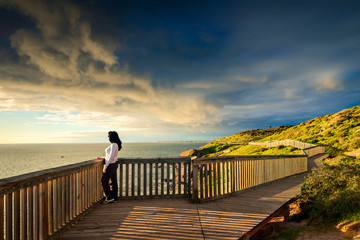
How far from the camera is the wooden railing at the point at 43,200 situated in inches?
105

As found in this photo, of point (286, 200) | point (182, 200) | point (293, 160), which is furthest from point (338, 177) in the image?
point (293, 160)

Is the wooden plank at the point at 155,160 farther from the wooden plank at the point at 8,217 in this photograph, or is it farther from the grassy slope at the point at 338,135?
the grassy slope at the point at 338,135

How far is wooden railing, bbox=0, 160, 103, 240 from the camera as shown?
8.75 ft

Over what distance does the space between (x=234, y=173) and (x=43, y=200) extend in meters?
5.33

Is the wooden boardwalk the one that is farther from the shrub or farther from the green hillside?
the green hillside

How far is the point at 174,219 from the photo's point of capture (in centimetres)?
450

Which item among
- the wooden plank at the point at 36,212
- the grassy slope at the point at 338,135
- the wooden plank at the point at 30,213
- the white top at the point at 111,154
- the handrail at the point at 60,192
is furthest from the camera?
the grassy slope at the point at 338,135

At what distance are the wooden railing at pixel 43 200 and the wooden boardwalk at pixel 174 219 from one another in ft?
1.18

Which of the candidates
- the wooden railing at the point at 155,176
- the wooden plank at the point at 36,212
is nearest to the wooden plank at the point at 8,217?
the wooden plank at the point at 36,212

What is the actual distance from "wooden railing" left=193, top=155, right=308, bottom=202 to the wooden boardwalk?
15.7 inches

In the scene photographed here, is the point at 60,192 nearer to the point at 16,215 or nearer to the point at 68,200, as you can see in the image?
the point at 68,200

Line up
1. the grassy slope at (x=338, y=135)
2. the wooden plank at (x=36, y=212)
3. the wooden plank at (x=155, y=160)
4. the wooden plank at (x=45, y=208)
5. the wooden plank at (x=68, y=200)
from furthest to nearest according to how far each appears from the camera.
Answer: the grassy slope at (x=338, y=135)
the wooden plank at (x=155, y=160)
the wooden plank at (x=68, y=200)
the wooden plank at (x=45, y=208)
the wooden plank at (x=36, y=212)

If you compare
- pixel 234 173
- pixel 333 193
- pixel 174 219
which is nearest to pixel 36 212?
pixel 174 219

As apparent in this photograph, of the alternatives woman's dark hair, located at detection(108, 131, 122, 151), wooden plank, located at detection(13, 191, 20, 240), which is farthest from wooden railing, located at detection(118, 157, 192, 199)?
wooden plank, located at detection(13, 191, 20, 240)
